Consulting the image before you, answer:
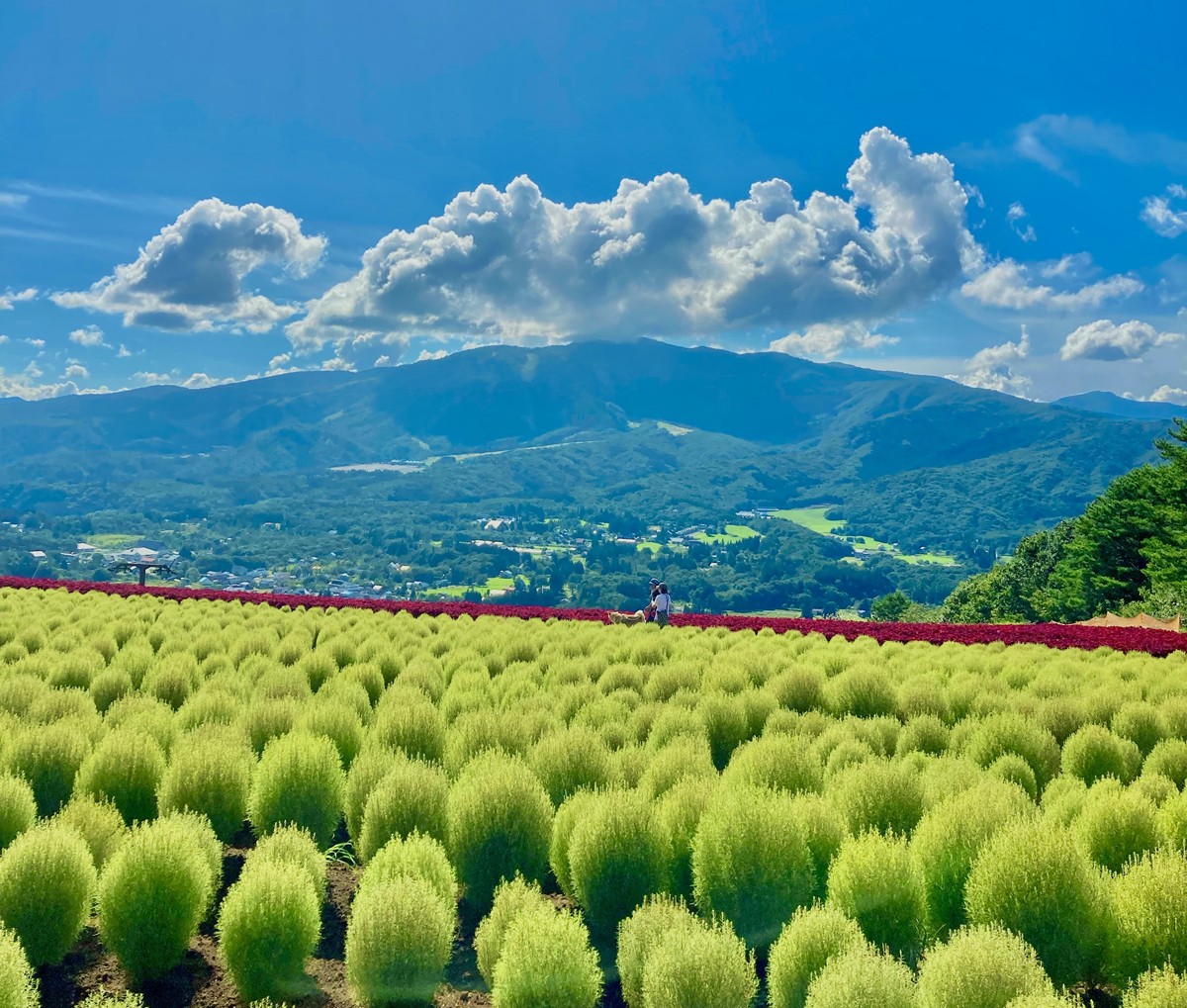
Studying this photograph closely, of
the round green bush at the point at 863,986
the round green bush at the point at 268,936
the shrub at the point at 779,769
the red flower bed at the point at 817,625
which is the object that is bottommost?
the round green bush at the point at 268,936

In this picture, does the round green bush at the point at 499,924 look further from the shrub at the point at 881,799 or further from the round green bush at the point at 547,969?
the shrub at the point at 881,799

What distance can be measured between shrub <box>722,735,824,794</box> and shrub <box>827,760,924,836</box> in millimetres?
622

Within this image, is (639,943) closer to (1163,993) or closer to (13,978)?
(1163,993)

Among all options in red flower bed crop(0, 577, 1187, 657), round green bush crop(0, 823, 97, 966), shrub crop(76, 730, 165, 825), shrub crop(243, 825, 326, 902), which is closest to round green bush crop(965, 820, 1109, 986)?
shrub crop(243, 825, 326, 902)

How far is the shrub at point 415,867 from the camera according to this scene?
18.5 feet

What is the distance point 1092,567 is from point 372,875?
60322 millimetres

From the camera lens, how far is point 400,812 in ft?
22.6

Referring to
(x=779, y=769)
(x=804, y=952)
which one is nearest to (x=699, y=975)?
(x=804, y=952)

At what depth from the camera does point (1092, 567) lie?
55.7 metres

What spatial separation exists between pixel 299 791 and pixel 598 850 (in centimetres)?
293

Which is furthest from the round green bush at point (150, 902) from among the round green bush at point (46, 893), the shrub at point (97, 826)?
the shrub at point (97, 826)

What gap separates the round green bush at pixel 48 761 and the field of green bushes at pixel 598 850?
23mm

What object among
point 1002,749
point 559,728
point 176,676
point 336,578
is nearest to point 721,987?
point 559,728

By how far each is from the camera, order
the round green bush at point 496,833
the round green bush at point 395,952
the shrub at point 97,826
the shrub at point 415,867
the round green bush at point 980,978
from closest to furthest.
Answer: the round green bush at point 980,978
the round green bush at point 395,952
the shrub at point 415,867
the shrub at point 97,826
the round green bush at point 496,833
